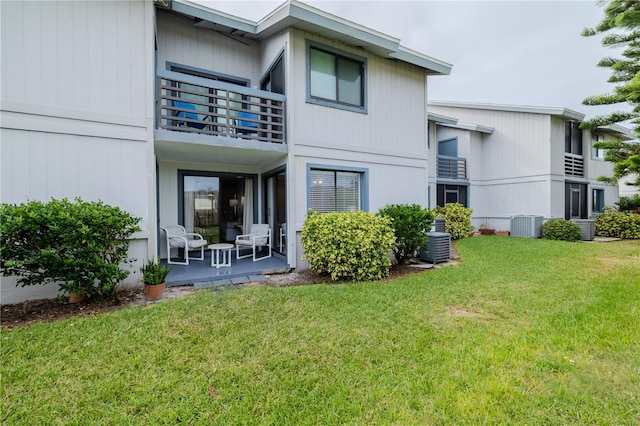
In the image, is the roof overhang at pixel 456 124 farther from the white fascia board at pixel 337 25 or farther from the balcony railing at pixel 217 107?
the balcony railing at pixel 217 107

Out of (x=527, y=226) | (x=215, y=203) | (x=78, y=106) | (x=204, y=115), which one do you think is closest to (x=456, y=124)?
(x=527, y=226)

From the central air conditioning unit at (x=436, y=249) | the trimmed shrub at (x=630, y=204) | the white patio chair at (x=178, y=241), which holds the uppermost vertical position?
the trimmed shrub at (x=630, y=204)

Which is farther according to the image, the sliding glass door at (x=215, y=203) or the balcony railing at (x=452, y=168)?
the balcony railing at (x=452, y=168)

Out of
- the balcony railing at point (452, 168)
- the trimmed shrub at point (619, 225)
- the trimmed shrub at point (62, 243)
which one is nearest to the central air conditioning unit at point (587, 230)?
the trimmed shrub at point (619, 225)

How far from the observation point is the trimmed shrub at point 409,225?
7.37m

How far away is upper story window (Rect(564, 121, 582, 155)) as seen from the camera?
15.2 meters

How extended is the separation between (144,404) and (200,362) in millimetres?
656

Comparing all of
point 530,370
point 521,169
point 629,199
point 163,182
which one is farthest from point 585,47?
point 163,182

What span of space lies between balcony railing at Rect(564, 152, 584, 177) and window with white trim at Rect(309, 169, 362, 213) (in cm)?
1349

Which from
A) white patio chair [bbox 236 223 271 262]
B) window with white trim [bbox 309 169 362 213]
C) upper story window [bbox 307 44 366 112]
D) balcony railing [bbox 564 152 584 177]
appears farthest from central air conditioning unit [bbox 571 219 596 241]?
white patio chair [bbox 236 223 271 262]

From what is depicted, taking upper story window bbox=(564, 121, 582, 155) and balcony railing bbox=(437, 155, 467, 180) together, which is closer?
upper story window bbox=(564, 121, 582, 155)

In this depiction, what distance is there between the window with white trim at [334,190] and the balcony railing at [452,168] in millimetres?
8749

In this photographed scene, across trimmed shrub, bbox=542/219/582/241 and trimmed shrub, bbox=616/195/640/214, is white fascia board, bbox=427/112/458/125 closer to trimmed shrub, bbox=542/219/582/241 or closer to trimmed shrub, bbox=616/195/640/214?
trimmed shrub, bbox=542/219/582/241

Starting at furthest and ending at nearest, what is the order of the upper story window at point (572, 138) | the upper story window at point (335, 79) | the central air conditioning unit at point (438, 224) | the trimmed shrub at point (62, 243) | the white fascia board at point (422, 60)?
the upper story window at point (572, 138) → the central air conditioning unit at point (438, 224) → the white fascia board at point (422, 60) → the upper story window at point (335, 79) → the trimmed shrub at point (62, 243)
